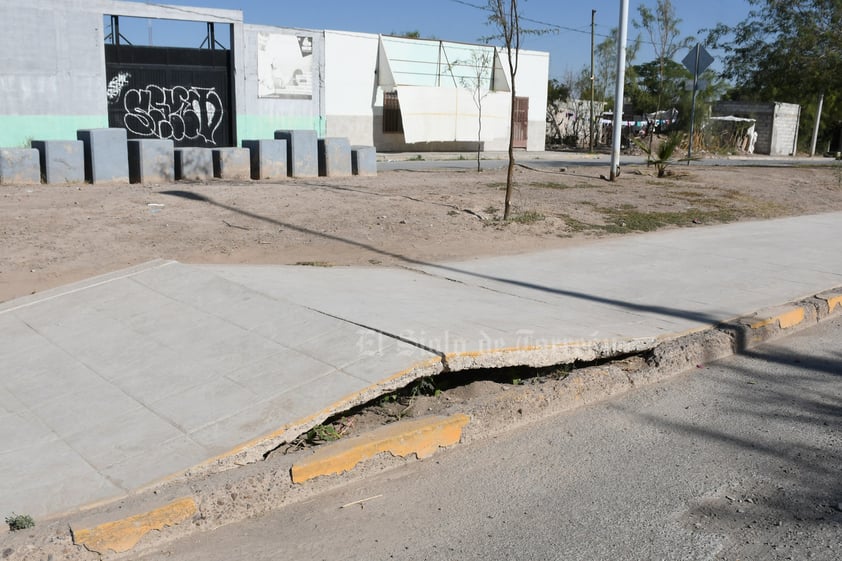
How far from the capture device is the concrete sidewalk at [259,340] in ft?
13.7

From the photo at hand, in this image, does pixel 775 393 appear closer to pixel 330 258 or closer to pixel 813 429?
pixel 813 429

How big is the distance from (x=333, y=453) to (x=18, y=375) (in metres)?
2.55

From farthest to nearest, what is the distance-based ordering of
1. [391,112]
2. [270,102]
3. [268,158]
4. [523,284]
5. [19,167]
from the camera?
1. [391,112]
2. [270,102]
3. [268,158]
4. [19,167]
5. [523,284]

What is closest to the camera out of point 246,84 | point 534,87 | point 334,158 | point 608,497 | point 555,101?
point 608,497

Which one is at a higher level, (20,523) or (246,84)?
(246,84)

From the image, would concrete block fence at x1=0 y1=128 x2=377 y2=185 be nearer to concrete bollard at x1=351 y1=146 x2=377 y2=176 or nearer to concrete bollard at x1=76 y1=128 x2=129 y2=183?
concrete bollard at x1=76 y1=128 x2=129 y2=183

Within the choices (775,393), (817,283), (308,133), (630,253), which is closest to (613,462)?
(775,393)

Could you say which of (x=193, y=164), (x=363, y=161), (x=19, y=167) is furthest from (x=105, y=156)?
(x=363, y=161)

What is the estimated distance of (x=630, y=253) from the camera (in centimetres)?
973

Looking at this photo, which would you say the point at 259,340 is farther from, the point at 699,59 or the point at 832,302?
the point at 699,59

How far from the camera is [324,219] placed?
11164mm

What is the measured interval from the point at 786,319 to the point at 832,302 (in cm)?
91

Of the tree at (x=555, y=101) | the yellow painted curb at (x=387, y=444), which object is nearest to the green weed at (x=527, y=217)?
the yellow painted curb at (x=387, y=444)

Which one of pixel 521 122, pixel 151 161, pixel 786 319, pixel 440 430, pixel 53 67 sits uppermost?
pixel 53 67
